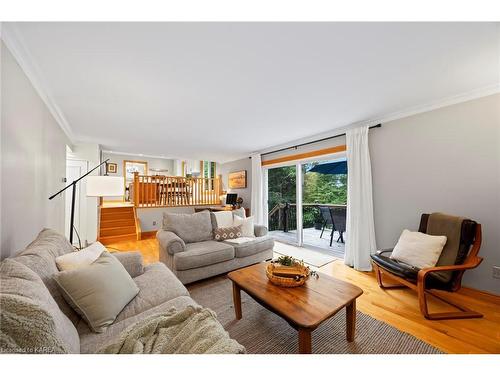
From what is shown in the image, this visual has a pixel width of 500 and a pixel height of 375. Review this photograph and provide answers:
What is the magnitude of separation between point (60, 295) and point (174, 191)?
4.65 metres

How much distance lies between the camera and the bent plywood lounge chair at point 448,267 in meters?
1.80

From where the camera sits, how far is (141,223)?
4.92 meters

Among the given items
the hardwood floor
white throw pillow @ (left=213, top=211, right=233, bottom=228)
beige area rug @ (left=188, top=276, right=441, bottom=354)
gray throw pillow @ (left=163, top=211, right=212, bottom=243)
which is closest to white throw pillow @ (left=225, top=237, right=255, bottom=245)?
white throw pillow @ (left=213, top=211, right=233, bottom=228)

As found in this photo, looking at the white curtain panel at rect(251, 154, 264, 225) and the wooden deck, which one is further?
the white curtain panel at rect(251, 154, 264, 225)

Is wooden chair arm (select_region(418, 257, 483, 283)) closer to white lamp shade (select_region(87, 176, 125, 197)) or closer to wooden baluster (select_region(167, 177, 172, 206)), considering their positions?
white lamp shade (select_region(87, 176, 125, 197))

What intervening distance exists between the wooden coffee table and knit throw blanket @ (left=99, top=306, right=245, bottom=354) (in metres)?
0.53

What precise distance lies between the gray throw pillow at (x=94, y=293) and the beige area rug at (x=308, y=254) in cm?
275

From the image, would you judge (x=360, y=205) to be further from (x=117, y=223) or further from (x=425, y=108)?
(x=117, y=223)

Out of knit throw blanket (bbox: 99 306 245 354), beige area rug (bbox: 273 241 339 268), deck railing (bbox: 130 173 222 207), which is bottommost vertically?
beige area rug (bbox: 273 241 339 268)

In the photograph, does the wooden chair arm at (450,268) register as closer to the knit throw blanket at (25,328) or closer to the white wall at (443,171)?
the white wall at (443,171)

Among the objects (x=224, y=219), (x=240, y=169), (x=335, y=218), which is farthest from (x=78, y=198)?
(x=335, y=218)

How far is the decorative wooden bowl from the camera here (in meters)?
1.61

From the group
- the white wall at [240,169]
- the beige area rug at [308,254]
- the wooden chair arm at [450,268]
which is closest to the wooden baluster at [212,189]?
the white wall at [240,169]
